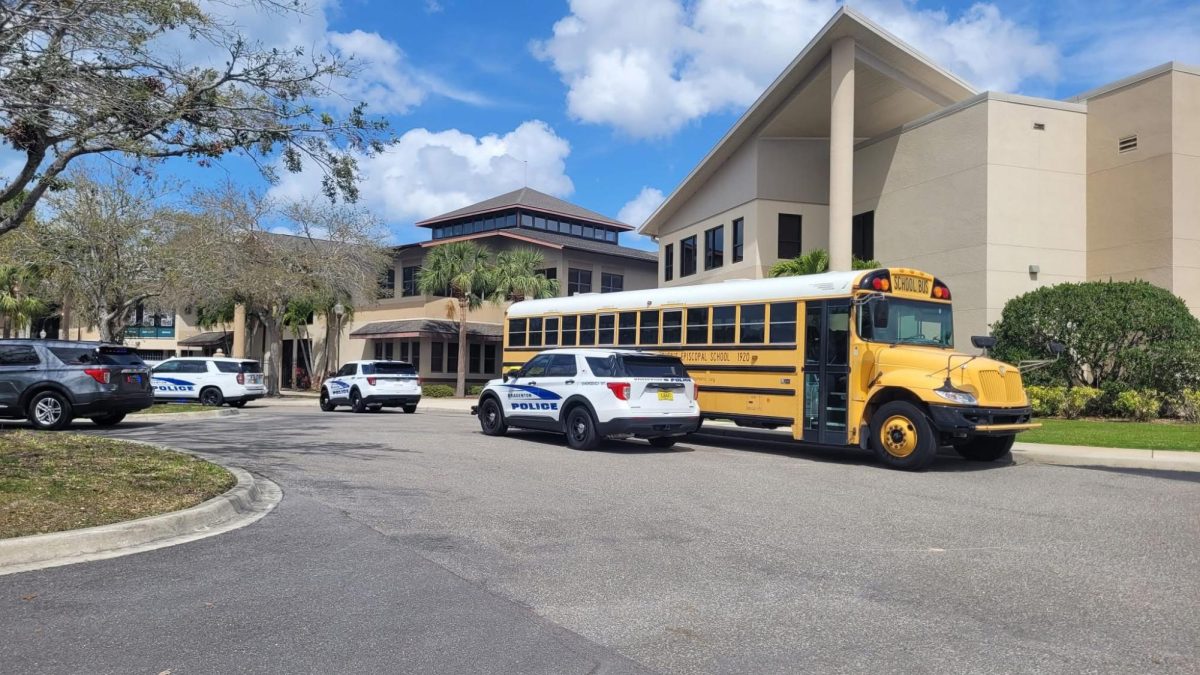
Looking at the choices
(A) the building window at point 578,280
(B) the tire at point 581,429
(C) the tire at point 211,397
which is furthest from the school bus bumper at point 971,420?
(A) the building window at point 578,280

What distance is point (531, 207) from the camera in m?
46.8

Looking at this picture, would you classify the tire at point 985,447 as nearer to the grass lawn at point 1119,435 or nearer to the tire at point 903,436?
the tire at point 903,436

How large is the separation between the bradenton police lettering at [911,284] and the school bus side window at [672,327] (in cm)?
428

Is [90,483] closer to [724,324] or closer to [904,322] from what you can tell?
[724,324]

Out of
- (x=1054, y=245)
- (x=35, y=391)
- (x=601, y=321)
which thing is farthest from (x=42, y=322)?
(x=1054, y=245)

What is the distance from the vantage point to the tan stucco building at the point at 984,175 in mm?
23250

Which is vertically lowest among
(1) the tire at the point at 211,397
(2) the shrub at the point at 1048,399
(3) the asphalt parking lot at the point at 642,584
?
(3) the asphalt parking lot at the point at 642,584

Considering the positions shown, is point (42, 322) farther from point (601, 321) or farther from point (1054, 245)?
point (1054, 245)

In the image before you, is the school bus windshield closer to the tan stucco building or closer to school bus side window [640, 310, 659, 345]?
school bus side window [640, 310, 659, 345]

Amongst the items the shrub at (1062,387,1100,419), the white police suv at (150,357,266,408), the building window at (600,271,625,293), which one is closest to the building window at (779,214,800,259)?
the shrub at (1062,387,1100,419)

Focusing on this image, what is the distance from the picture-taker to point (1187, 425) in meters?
19.4

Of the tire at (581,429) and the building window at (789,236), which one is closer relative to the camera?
the tire at (581,429)

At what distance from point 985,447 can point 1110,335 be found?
339 inches

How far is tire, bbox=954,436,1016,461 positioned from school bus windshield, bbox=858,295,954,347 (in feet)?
5.21
